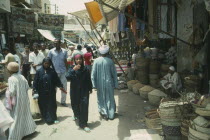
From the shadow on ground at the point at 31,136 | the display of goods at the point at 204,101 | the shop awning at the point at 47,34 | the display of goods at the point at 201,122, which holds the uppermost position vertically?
the shop awning at the point at 47,34

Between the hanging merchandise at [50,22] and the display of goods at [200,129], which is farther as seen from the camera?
the hanging merchandise at [50,22]

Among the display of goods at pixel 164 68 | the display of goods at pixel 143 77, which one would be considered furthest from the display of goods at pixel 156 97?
the display of goods at pixel 143 77

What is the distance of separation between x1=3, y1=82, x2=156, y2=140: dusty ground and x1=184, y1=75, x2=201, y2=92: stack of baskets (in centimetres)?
125

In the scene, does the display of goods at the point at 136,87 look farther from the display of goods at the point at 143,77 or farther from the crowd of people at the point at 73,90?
the crowd of people at the point at 73,90

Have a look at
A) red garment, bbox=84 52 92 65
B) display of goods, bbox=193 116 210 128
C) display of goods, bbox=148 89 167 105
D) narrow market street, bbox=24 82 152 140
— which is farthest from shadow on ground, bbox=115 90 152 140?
red garment, bbox=84 52 92 65

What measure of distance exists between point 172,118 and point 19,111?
2.88m

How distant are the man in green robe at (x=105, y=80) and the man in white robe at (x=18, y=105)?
70.9 inches

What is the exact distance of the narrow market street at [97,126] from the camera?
5.07m

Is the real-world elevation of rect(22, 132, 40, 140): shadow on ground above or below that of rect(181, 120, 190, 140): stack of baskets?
below

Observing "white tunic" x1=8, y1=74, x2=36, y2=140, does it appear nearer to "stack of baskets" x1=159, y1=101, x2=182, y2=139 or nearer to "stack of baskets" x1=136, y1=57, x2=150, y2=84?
"stack of baskets" x1=159, y1=101, x2=182, y2=139

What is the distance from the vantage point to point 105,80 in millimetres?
5996

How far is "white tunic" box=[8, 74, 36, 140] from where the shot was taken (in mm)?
4641

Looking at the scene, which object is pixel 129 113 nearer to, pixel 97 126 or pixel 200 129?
pixel 97 126

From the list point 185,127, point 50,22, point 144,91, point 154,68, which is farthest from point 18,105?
point 50,22
